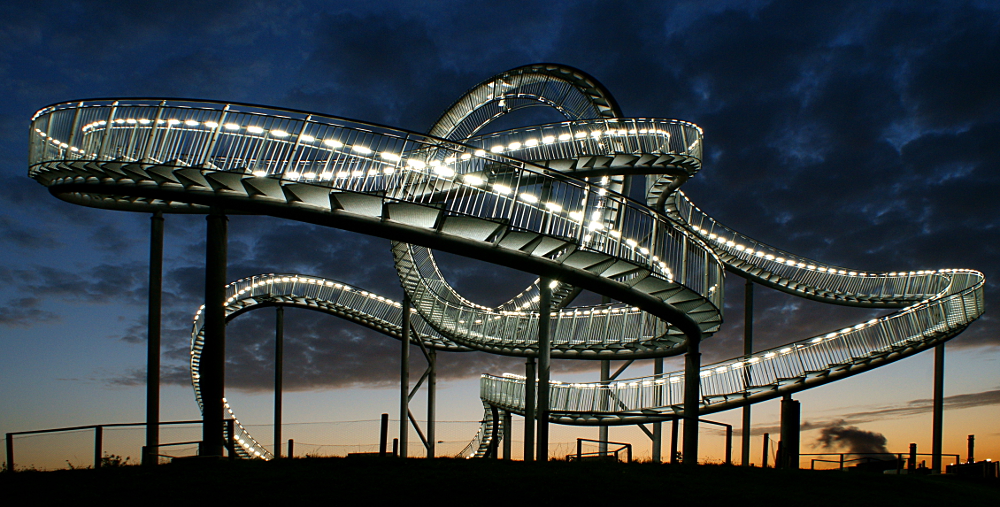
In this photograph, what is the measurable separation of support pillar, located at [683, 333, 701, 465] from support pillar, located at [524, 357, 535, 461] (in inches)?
146

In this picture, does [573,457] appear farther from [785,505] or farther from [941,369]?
[941,369]

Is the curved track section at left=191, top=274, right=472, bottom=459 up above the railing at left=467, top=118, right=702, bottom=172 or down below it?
below

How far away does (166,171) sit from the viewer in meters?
14.1

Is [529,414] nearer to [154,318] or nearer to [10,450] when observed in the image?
[154,318]

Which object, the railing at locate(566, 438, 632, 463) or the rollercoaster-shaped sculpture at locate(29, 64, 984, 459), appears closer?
the rollercoaster-shaped sculpture at locate(29, 64, 984, 459)

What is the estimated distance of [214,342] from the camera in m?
16.1

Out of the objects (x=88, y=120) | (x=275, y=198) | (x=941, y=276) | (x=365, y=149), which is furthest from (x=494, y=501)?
(x=941, y=276)

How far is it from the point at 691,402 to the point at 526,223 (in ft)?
20.3

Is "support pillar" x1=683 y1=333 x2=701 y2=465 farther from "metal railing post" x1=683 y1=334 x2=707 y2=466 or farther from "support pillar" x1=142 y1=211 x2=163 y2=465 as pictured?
"support pillar" x1=142 y1=211 x2=163 y2=465

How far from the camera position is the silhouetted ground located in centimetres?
1037

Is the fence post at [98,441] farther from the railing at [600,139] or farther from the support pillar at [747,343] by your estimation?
the support pillar at [747,343]

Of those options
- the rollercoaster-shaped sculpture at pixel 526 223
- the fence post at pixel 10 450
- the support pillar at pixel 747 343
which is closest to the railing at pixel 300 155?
the rollercoaster-shaped sculpture at pixel 526 223

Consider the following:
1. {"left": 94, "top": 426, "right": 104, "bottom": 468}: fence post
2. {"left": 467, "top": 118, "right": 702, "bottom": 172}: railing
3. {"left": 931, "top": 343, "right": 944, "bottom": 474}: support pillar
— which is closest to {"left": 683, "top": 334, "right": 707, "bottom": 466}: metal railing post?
{"left": 467, "top": 118, "right": 702, "bottom": 172}: railing

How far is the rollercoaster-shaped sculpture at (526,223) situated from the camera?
13.9 meters
